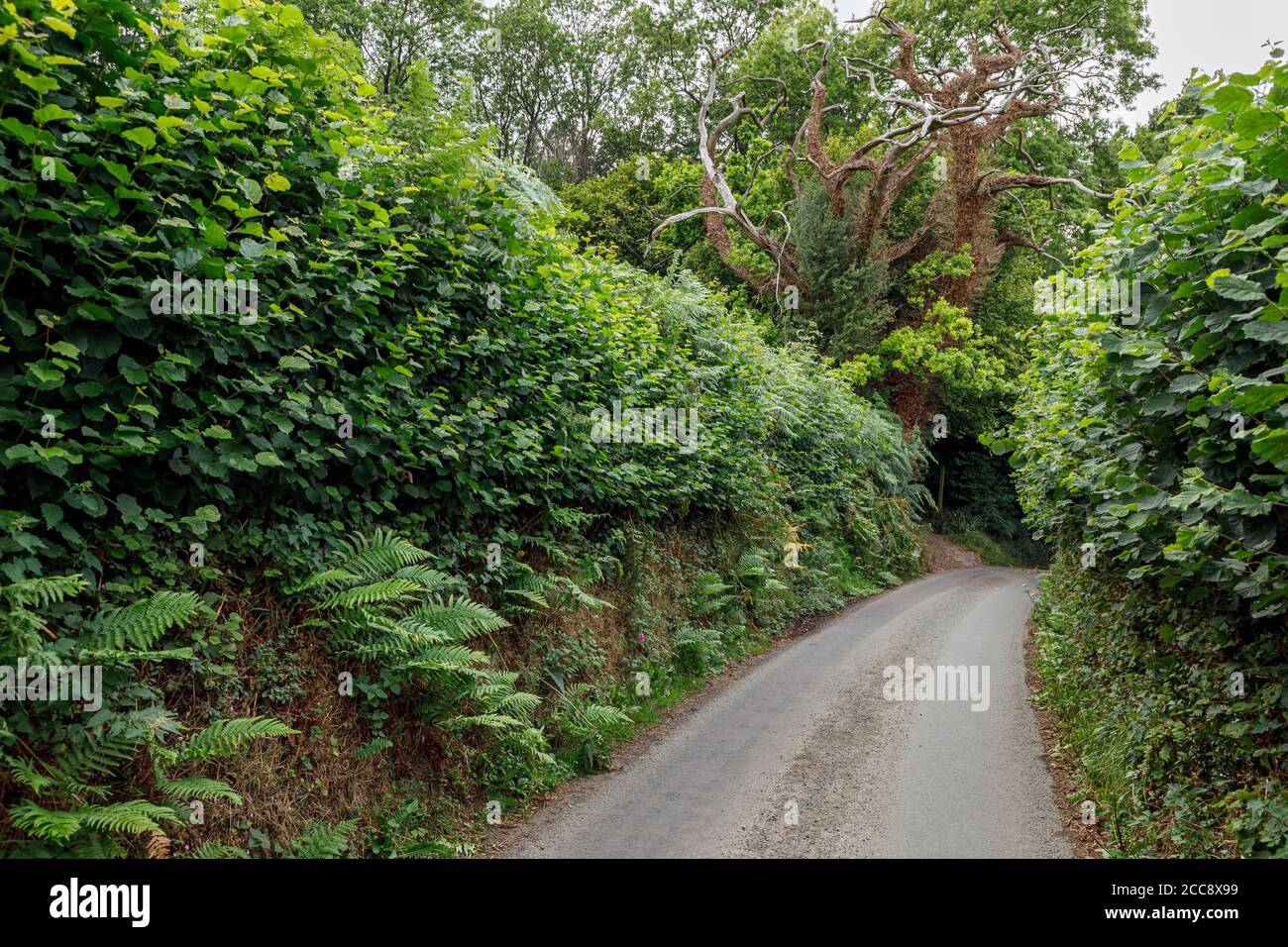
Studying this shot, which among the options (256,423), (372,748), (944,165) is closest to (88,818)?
(372,748)

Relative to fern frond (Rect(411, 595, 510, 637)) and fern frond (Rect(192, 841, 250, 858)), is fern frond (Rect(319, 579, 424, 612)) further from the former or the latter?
fern frond (Rect(192, 841, 250, 858))

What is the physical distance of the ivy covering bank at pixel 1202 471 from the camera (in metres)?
3.78

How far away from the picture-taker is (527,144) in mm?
36094

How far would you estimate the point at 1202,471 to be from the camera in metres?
4.40

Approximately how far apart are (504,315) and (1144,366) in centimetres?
493

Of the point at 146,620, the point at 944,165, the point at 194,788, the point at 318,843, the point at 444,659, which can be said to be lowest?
the point at 318,843

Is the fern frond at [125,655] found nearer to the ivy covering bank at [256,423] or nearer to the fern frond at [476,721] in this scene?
the ivy covering bank at [256,423]

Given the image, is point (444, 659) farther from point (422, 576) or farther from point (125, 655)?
point (125, 655)

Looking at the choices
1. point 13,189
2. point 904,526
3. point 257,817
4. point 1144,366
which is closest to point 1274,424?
point 1144,366

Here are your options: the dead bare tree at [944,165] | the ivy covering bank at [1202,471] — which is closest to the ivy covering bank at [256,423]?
the ivy covering bank at [1202,471]

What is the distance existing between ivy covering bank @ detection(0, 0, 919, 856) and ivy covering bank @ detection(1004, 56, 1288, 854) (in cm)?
447

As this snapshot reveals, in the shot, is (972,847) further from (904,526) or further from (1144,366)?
(904,526)

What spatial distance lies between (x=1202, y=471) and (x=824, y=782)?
13.3ft

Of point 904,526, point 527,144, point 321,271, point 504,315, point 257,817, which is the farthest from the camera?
point 527,144
